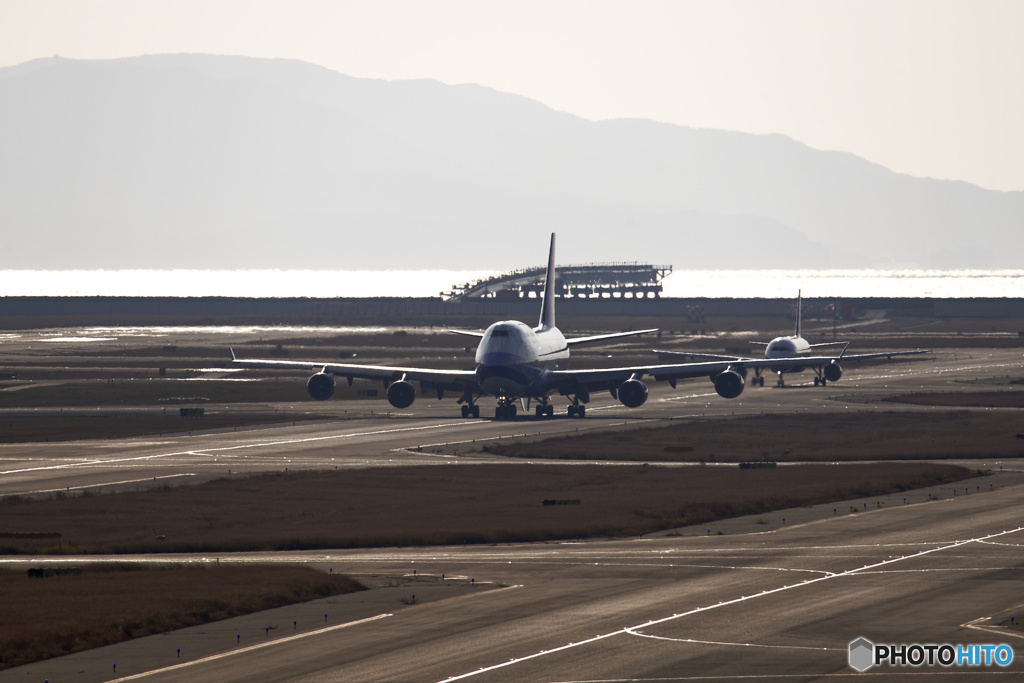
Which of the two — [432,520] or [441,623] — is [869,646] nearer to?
[441,623]

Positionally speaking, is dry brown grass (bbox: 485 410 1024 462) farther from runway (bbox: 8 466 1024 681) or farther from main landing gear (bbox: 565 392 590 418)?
runway (bbox: 8 466 1024 681)

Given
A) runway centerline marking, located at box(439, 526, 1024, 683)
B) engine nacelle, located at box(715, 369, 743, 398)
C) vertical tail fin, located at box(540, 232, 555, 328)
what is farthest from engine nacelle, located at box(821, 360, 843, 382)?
runway centerline marking, located at box(439, 526, 1024, 683)

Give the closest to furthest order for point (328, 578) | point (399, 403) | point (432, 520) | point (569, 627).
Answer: point (569, 627)
point (328, 578)
point (432, 520)
point (399, 403)

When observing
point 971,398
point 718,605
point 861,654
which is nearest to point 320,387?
point 971,398

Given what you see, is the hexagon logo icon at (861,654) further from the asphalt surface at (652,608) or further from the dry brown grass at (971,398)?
the dry brown grass at (971,398)

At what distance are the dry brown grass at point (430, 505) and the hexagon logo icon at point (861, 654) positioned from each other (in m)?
16.0

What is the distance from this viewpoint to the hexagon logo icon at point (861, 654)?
25.6m

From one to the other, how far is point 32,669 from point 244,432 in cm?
4750

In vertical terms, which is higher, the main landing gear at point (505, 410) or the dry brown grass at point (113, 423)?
the main landing gear at point (505, 410)

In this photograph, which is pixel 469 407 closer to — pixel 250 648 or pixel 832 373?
pixel 832 373

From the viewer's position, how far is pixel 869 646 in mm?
26688

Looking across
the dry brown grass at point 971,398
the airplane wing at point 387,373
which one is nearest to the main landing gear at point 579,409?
the airplane wing at point 387,373

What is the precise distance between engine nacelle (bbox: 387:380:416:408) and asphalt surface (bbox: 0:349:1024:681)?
1109 inches

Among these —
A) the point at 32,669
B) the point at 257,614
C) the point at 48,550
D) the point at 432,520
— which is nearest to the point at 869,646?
the point at 257,614
